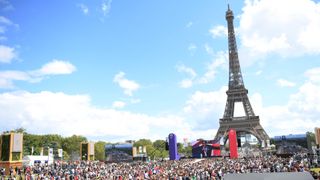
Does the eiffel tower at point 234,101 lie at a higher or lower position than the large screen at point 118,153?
higher

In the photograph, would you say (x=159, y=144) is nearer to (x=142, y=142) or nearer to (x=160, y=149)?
(x=160, y=149)

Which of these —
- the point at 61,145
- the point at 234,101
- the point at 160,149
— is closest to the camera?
the point at 234,101

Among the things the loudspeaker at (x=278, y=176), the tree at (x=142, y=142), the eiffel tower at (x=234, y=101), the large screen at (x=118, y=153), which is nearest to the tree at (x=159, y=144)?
the tree at (x=142, y=142)

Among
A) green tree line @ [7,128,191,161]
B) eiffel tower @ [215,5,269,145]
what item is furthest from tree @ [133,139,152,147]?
eiffel tower @ [215,5,269,145]

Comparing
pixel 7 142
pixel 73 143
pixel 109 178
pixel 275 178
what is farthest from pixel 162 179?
pixel 73 143

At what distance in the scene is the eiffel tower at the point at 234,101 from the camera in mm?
100438

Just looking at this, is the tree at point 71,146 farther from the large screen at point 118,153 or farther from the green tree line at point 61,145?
the large screen at point 118,153

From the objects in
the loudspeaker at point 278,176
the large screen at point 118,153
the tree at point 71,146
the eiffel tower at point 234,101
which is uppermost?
the eiffel tower at point 234,101

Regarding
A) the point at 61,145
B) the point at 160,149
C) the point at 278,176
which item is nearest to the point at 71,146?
the point at 61,145

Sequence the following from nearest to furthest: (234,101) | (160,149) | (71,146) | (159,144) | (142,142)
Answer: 1. (234,101)
2. (71,146)
3. (160,149)
4. (142,142)
5. (159,144)

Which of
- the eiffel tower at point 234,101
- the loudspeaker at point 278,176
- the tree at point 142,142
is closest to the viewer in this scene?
the loudspeaker at point 278,176

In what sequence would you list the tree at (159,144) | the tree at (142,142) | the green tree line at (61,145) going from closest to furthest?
1. the green tree line at (61,145)
2. the tree at (142,142)
3. the tree at (159,144)

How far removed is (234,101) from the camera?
106312 mm

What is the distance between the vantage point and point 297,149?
88250 millimetres
